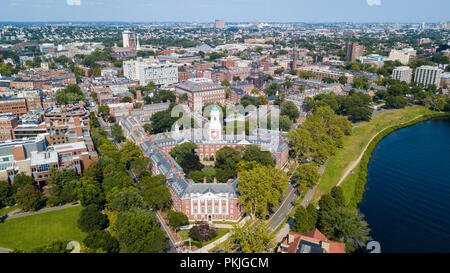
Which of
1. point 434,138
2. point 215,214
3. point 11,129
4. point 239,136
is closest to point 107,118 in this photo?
point 11,129

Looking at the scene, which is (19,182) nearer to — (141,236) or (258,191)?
(141,236)

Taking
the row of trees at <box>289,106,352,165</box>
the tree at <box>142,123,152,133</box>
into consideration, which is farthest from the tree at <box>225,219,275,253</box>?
the tree at <box>142,123,152,133</box>

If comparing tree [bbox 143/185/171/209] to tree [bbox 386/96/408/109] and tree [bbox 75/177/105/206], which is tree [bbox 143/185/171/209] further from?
tree [bbox 386/96/408/109]

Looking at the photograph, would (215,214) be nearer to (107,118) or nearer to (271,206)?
(271,206)

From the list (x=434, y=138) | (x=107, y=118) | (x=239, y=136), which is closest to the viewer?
(x=239, y=136)

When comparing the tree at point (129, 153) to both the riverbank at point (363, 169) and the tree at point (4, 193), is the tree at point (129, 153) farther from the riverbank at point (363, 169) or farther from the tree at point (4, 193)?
the riverbank at point (363, 169)
